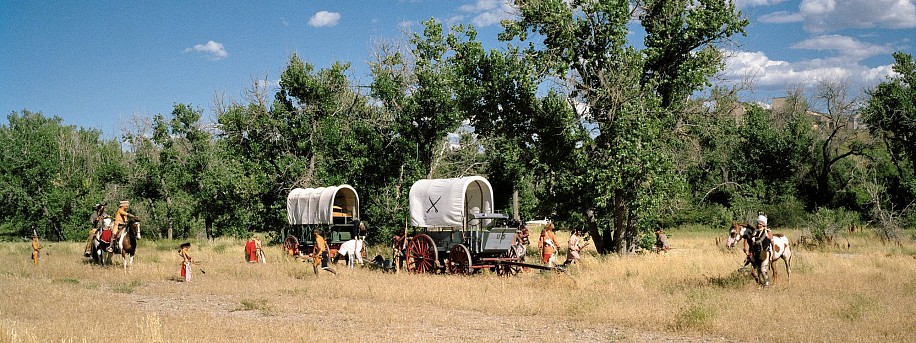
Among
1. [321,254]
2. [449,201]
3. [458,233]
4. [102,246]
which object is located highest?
[449,201]

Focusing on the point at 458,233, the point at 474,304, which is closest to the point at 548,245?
the point at 458,233

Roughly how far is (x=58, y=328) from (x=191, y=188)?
3646cm

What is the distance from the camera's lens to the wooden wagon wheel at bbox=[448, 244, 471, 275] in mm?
18609

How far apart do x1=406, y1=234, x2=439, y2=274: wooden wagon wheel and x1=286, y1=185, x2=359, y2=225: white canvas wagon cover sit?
20.9 ft

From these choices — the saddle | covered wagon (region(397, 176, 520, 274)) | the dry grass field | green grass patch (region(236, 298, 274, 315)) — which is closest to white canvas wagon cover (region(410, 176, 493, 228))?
covered wagon (region(397, 176, 520, 274))

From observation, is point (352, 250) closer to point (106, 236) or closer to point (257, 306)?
point (106, 236)

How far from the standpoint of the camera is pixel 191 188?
148ft

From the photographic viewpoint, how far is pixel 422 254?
19984 millimetres

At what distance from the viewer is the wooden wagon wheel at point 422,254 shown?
19672mm

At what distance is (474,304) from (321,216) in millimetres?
13784

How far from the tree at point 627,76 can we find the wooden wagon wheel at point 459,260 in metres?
4.89

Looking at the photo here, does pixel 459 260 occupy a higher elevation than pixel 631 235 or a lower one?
lower

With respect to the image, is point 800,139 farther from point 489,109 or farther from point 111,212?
point 111,212

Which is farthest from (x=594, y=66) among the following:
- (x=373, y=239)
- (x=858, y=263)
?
(x=373, y=239)
